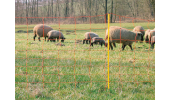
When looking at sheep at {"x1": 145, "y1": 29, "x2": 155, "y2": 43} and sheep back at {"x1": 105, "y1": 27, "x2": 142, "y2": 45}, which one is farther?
sheep at {"x1": 145, "y1": 29, "x2": 155, "y2": 43}

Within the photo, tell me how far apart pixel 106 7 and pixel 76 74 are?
1239 inches

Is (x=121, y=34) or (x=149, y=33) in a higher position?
(x=149, y=33)

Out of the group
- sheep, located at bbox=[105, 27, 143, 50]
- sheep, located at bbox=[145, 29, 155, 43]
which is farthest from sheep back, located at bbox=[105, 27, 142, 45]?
sheep, located at bbox=[145, 29, 155, 43]

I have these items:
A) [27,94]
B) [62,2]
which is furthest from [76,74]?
[62,2]

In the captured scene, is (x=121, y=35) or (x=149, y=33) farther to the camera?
(x=149, y=33)

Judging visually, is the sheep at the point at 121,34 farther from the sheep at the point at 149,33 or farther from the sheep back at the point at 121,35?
the sheep at the point at 149,33

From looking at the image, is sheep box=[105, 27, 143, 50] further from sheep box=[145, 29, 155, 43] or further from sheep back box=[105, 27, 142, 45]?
sheep box=[145, 29, 155, 43]

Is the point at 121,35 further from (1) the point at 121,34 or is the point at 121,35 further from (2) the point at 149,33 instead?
(2) the point at 149,33

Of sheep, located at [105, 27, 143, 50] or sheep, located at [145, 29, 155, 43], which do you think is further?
sheep, located at [145, 29, 155, 43]

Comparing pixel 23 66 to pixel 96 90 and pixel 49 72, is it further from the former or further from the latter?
pixel 96 90

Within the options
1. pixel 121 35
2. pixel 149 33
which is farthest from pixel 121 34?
pixel 149 33

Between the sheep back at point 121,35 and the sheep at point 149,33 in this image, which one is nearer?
the sheep back at point 121,35

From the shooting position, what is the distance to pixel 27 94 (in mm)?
3268

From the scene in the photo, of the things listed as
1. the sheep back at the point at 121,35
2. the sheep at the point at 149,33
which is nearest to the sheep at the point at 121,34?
the sheep back at the point at 121,35
